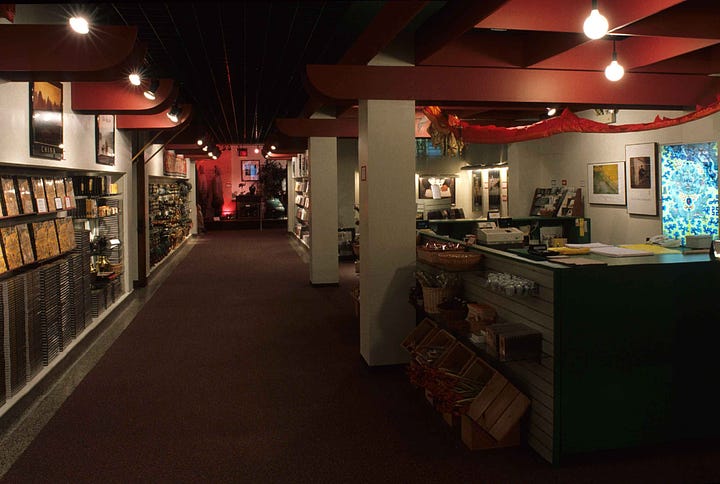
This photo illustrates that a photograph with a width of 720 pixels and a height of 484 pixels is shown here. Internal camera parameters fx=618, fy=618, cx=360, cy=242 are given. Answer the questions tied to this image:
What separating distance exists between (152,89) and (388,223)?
9.54 ft

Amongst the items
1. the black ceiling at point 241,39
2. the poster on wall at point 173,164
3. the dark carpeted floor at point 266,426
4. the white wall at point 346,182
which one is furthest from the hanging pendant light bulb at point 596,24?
the poster on wall at point 173,164

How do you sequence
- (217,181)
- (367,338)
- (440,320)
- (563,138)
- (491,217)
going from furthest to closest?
(217,181), (563,138), (491,217), (367,338), (440,320)

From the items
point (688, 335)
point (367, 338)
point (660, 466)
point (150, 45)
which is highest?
point (150, 45)

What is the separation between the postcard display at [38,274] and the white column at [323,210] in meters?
4.29

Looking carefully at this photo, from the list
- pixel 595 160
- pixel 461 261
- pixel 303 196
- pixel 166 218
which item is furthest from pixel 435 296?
pixel 303 196

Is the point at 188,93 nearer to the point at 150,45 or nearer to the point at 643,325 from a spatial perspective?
the point at 150,45

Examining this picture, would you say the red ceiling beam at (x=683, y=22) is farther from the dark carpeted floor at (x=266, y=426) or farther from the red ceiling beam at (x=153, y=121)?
the red ceiling beam at (x=153, y=121)

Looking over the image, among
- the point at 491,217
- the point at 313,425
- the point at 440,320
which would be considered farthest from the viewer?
the point at 491,217

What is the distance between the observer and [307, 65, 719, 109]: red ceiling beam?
557 centimetres

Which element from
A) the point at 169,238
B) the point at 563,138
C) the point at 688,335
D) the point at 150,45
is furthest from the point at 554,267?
the point at 169,238

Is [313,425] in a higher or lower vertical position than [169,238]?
lower

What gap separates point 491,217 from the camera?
877cm

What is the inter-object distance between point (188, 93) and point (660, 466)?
9.46m

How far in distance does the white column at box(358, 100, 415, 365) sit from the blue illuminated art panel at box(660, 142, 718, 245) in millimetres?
3454
